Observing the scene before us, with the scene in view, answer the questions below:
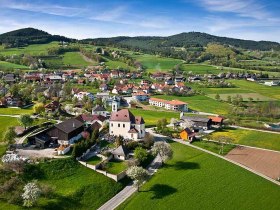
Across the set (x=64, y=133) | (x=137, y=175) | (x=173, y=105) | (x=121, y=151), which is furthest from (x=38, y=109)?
(x=137, y=175)

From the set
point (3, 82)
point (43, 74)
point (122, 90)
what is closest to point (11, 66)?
point (43, 74)

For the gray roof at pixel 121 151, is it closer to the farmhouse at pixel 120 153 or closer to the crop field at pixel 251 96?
the farmhouse at pixel 120 153

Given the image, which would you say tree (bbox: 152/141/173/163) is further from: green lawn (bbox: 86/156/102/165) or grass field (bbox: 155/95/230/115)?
grass field (bbox: 155/95/230/115)

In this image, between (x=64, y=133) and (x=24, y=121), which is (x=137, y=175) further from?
(x=24, y=121)

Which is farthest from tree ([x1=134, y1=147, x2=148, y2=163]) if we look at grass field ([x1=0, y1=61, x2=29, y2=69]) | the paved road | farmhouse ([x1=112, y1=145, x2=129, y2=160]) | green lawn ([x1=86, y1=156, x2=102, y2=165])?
grass field ([x1=0, y1=61, x2=29, y2=69])

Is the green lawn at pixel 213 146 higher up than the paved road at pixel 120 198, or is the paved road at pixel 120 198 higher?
the green lawn at pixel 213 146

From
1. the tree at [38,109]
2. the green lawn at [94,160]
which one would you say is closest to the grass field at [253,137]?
the green lawn at [94,160]
